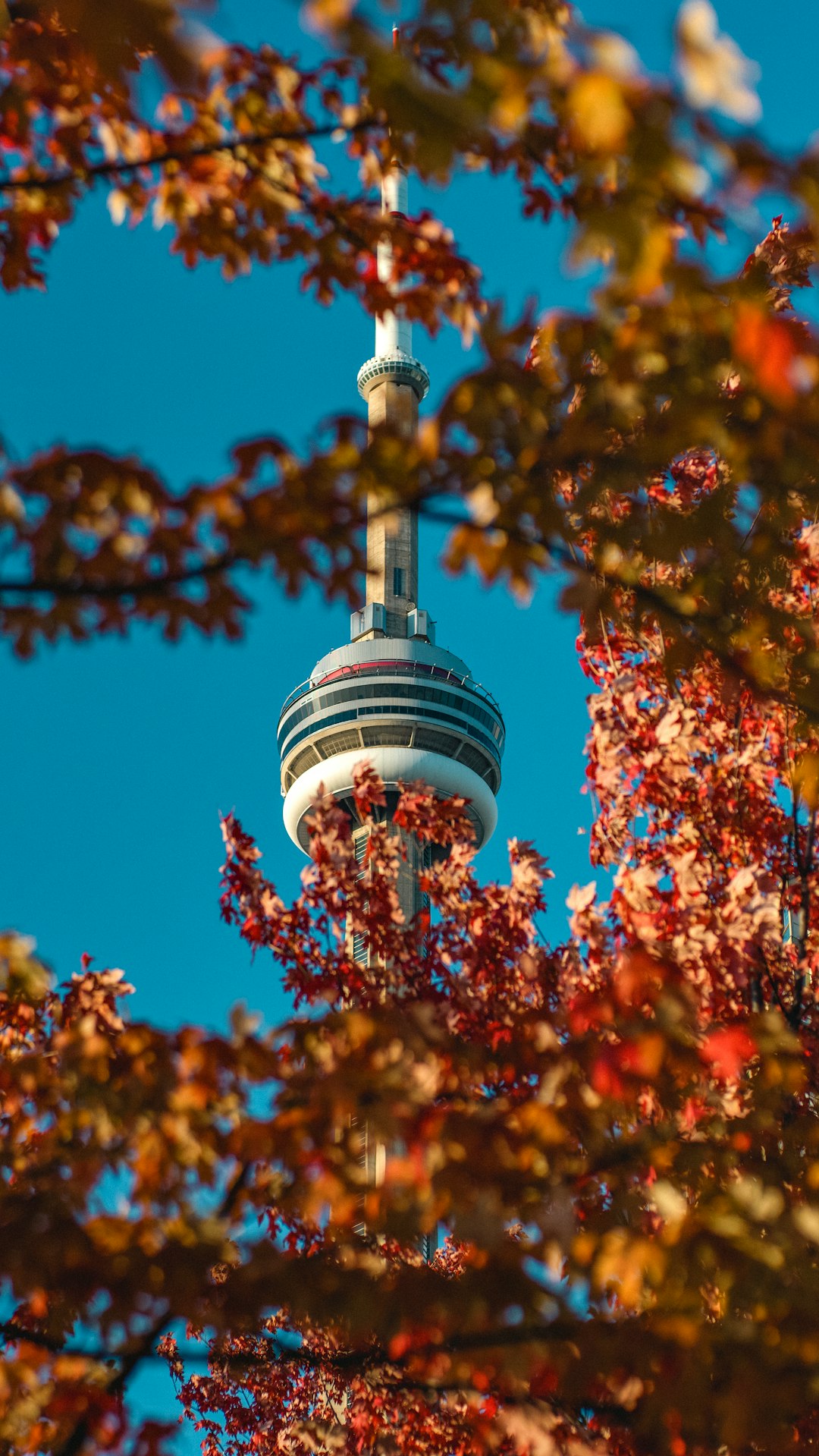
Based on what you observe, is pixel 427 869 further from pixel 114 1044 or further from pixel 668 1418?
pixel 668 1418

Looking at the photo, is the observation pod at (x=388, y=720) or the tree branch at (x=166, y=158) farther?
the observation pod at (x=388, y=720)

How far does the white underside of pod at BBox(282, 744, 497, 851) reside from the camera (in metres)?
62.5

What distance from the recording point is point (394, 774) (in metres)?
62.4

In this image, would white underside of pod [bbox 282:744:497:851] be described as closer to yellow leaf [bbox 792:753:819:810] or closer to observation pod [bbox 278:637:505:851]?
observation pod [bbox 278:637:505:851]

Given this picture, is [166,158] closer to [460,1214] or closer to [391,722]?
[460,1214]

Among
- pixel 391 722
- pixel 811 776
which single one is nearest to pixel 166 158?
pixel 811 776

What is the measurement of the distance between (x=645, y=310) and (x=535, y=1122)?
9.19ft

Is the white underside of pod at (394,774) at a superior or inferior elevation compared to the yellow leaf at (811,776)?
superior

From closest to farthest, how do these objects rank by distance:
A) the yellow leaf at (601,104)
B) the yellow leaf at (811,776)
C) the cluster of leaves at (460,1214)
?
the yellow leaf at (601,104) → the cluster of leaves at (460,1214) → the yellow leaf at (811,776)

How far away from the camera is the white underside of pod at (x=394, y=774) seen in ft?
205

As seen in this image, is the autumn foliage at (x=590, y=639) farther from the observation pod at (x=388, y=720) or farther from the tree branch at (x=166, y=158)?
the observation pod at (x=388, y=720)

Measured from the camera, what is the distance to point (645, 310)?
3.59m

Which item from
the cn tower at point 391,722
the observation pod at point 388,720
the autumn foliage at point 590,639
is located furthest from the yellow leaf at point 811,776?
the observation pod at point 388,720

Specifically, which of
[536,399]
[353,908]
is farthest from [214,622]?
[353,908]
